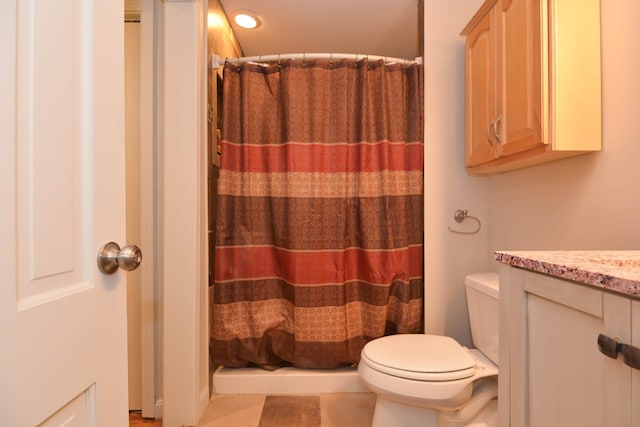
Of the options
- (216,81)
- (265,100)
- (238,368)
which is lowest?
(238,368)

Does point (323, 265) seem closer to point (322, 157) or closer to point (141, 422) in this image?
point (322, 157)

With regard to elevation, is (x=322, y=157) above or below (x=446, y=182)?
above

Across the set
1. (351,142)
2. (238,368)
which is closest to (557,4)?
(351,142)

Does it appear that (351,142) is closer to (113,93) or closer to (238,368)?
(113,93)

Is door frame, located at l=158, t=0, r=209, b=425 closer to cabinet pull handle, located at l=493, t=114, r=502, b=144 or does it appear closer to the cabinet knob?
cabinet pull handle, located at l=493, t=114, r=502, b=144

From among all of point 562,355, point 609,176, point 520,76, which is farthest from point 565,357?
point 520,76

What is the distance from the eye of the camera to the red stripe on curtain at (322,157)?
1749mm

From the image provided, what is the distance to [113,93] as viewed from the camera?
24.5 inches

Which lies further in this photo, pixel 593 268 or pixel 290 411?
pixel 290 411

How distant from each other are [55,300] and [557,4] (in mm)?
1505

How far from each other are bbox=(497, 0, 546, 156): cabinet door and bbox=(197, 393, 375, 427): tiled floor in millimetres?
1415

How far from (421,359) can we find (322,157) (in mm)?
1106

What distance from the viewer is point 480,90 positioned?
1468 millimetres

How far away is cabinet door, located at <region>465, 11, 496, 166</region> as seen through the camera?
4.49 feet
